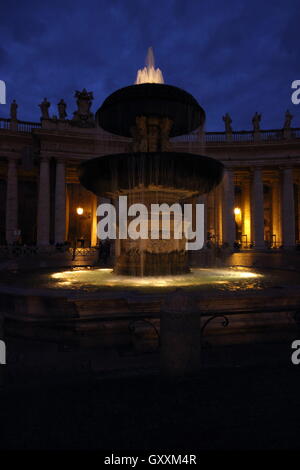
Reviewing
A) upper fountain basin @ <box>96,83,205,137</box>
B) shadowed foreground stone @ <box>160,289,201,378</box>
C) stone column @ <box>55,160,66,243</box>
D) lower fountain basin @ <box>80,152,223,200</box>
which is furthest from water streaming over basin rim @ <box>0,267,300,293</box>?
stone column @ <box>55,160,66,243</box>

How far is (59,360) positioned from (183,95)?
8621 mm

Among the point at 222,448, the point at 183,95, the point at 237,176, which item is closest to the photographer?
the point at 222,448

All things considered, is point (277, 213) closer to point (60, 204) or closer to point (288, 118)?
point (288, 118)

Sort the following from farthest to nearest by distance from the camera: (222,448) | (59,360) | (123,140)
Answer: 1. (123,140)
2. (59,360)
3. (222,448)

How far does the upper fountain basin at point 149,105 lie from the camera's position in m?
9.87

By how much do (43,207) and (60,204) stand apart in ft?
5.98

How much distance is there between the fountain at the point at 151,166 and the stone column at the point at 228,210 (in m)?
25.0

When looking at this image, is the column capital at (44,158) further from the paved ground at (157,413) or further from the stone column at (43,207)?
the paved ground at (157,413)

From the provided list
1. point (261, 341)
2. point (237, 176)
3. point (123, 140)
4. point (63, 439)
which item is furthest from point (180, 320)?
point (237, 176)

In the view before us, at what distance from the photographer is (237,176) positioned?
44.0 metres

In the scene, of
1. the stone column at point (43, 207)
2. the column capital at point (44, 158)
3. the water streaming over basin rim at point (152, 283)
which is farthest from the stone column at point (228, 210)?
the water streaming over basin rim at point (152, 283)

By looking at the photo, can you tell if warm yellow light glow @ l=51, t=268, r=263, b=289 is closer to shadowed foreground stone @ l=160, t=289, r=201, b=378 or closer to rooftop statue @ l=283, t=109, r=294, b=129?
shadowed foreground stone @ l=160, t=289, r=201, b=378

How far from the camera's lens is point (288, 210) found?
37.2 meters

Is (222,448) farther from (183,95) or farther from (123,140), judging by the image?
(123,140)
